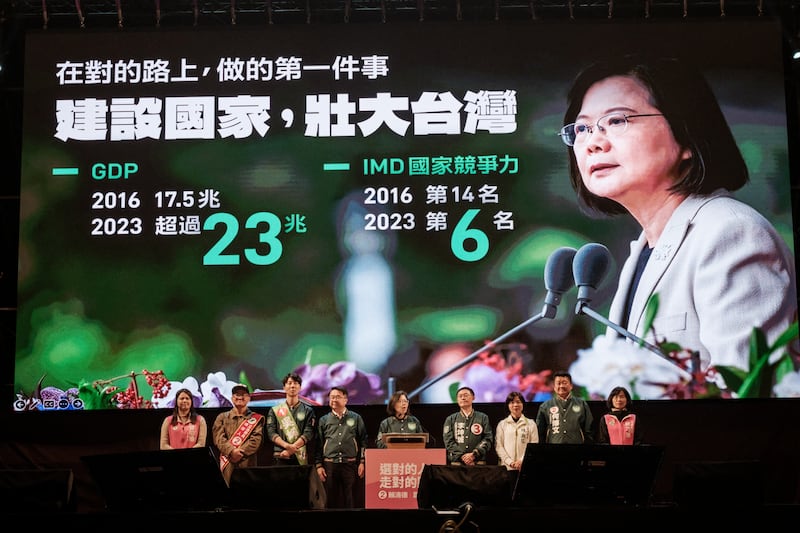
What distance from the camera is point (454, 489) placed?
12.4ft

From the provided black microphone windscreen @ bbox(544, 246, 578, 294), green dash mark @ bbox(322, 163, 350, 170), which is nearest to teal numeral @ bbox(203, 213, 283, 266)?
green dash mark @ bbox(322, 163, 350, 170)

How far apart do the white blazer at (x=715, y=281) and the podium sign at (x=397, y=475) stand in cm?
222

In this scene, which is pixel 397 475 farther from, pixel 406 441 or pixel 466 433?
pixel 466 433

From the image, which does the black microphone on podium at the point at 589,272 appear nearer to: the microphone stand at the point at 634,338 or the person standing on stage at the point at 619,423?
the microphone stand at the point at 634,338

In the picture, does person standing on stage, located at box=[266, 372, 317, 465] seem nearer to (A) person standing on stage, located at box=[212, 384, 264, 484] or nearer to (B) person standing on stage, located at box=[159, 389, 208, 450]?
(A) person standing on stage, located at box=[212, 384, 264, 484]

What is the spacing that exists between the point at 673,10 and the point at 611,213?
5.93 feet

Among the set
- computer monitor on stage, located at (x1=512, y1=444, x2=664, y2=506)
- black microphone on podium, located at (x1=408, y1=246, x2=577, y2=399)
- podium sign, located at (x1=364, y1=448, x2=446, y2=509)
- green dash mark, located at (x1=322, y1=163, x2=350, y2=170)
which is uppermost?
green dash mark, located at (x1=322, y1=163, x2=350, y2=170)

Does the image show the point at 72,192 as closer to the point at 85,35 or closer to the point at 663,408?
the point at 85,35

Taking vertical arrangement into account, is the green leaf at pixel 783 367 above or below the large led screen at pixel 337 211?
below

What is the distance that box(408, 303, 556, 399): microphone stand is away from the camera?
703cm

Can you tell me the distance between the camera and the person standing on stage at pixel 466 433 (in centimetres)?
638

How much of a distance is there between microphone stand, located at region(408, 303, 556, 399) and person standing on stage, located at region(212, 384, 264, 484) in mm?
1190

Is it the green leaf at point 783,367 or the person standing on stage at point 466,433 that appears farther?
the green leaf at point 783,367

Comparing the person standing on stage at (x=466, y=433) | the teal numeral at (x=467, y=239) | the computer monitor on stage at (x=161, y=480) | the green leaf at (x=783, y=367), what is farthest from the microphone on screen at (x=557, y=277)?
the computer monitor on stage at (x=161, y=480)
